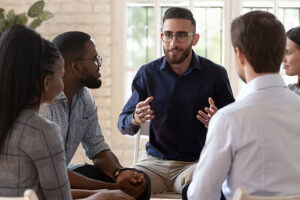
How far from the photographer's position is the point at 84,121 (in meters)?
2.57

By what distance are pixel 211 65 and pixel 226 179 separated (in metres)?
1.33

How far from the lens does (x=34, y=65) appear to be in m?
1.58

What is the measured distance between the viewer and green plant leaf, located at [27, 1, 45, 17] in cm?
419

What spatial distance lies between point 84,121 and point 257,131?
1251 mm

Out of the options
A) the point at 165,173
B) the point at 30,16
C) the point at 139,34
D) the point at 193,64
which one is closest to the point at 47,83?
the point at 165,173

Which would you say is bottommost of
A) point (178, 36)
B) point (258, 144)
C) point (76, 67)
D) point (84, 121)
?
point (84, 121)

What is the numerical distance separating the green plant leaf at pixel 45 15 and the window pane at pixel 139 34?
78cm

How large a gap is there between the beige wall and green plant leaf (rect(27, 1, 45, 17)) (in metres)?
0.24

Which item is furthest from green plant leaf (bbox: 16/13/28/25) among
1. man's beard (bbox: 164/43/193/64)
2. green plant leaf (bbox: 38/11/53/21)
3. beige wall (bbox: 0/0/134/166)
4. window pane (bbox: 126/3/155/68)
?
man's beard (bbox: 164/43/193/64)

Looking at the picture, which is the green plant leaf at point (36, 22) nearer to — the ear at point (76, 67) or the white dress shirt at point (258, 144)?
the ear at point (76, 67)

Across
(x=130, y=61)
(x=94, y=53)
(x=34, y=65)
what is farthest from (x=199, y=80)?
(x=130, y=61)

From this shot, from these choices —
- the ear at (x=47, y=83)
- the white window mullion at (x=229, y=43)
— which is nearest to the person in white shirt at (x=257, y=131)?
the ear at (x=47, y=83)

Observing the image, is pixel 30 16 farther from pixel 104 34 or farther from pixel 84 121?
pixel 84 121

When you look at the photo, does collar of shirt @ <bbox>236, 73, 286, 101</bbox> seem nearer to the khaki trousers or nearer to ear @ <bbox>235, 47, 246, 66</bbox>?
ear @ <bbox>235, 47, 246, 66</bbox>
